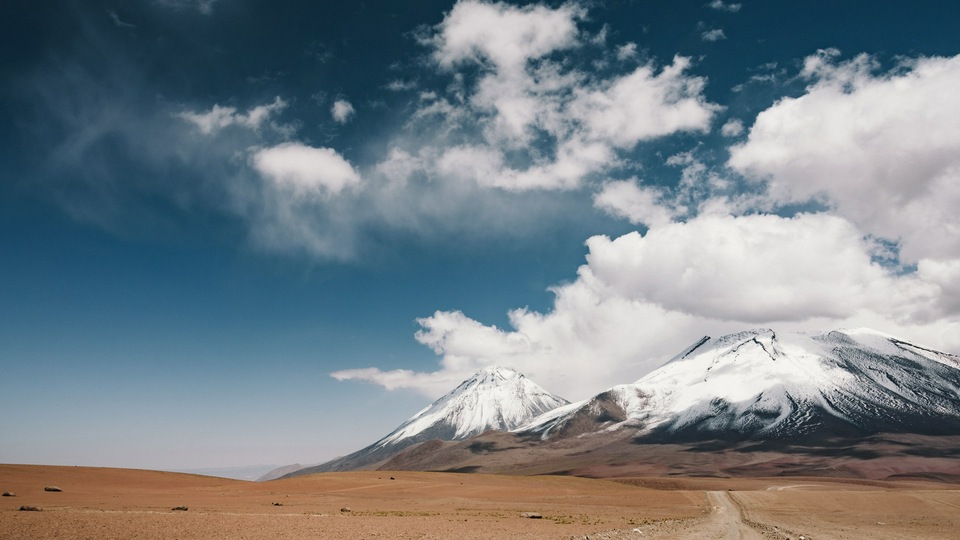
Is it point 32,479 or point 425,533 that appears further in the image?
point 32,479

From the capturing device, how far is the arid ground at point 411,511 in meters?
34.6

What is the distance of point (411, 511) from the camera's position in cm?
5362

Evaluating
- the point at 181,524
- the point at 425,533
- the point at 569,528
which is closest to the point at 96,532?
the point at 181,524

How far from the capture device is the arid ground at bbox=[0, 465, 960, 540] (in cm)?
3464

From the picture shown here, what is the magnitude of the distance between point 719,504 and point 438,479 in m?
53.0

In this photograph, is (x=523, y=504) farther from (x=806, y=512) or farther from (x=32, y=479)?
(x=32, y=479)

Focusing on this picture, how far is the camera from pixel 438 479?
349 ft

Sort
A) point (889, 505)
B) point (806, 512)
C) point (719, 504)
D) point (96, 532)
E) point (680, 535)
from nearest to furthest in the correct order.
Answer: point (96, 532)
point (680, 535)
point (806, 512)
point (889, 505)
point (719, 504)

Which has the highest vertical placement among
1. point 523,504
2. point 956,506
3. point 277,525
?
point 277,525

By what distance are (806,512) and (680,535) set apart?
33.8 m

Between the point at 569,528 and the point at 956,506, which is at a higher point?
the point at 569,528

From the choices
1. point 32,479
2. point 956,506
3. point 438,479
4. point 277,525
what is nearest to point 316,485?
point 438,479

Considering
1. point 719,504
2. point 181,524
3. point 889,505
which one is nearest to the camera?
point 181,524

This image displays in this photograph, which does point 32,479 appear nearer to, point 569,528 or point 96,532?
point 96,532
